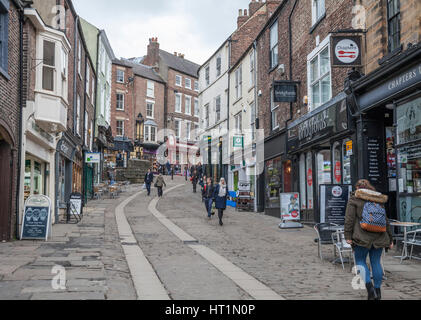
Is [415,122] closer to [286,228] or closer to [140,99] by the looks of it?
[286,228]

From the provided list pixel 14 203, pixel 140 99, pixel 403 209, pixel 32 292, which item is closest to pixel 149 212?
pixel 14 203

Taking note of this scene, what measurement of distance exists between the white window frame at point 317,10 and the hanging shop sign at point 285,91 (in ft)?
7.49

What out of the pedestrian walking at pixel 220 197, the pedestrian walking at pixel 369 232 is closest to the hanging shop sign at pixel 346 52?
the pedestrian walking at pixel 220 197

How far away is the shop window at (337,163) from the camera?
14680mm

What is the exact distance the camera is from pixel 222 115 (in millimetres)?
32000

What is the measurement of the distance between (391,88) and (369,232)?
5680 millimetres

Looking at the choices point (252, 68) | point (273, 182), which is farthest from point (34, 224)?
point (252, 68)

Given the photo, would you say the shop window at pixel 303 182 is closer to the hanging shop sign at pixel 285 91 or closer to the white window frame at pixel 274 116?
the hanging shop sign at pixel 285 91

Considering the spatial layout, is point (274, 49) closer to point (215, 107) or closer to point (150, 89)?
point (215, 107)

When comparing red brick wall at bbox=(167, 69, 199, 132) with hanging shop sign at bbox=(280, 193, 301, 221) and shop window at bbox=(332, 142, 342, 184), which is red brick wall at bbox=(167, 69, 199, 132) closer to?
hanging shop sign at bbox=(280, 193, 301, 221)

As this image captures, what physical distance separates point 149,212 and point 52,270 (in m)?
12.9

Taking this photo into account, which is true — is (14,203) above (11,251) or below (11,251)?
above

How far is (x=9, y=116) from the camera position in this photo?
459 inches
